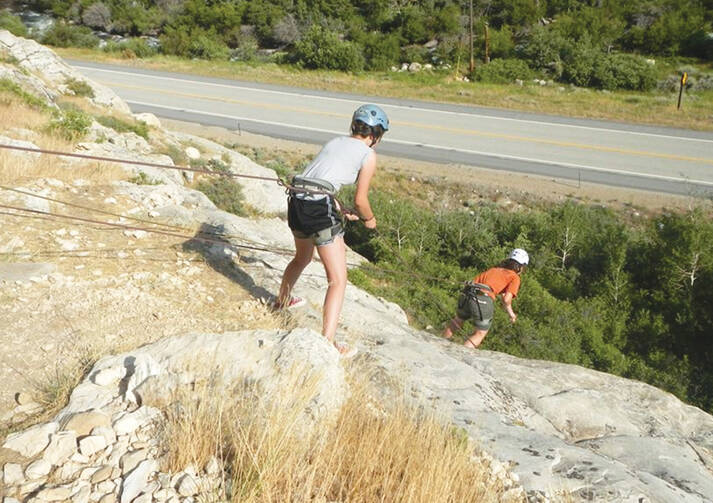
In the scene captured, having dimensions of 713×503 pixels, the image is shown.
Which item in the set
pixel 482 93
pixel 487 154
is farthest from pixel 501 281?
pixel 482 93

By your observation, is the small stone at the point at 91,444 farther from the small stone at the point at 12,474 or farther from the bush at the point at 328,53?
the bush at the point at 328,53

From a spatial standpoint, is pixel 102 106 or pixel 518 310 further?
pixel 102 106

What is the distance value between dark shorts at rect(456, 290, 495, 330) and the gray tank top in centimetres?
347

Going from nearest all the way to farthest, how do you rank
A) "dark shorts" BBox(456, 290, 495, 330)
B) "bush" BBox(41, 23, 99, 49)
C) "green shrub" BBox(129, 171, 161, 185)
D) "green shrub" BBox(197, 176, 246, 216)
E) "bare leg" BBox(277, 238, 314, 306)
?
"bare leg" BBox(277, 238, 314, 306), "dark shorts" BBox(456, 290, 495, 330), "green shrub" BBox(129, 171, 161, 185), "green shrub" BBox(197, 176, 246, 216), "bush" BBox(41, 23, 99, 49)

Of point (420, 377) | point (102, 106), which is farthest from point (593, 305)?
point (102, 106)

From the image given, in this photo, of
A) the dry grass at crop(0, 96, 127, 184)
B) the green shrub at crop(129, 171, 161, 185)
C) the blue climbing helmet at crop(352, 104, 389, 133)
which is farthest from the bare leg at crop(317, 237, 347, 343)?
the green shrub at crop(129, 171, 161, 185)

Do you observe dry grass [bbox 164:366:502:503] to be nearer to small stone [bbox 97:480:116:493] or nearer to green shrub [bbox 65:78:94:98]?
small stone [bbox 97:480:116:493]

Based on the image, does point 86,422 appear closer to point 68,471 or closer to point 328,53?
point 68,471

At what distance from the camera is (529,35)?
104ft

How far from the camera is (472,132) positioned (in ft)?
65.6

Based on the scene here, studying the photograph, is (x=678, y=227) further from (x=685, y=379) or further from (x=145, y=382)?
(x=145, y=382)

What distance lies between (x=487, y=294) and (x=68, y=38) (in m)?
34.4

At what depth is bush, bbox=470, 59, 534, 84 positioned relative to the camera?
89.7 ft

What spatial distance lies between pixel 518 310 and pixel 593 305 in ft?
4.15
